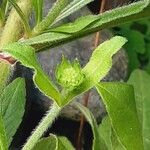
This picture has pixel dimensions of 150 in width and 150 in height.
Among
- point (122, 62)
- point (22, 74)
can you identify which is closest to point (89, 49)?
point (122, 62)

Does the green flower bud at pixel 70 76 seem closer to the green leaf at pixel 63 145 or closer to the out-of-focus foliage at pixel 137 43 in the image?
the green leaf at pixel 63 145

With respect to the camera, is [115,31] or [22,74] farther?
[115,31]

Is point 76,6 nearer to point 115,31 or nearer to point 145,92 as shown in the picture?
point 145,92

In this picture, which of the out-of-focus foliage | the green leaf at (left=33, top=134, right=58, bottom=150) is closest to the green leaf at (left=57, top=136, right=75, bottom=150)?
the green leaf at (left=33, top=134, right=58, bottom=150)

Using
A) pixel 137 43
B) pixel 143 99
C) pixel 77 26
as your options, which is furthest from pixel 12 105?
pixel 137 43

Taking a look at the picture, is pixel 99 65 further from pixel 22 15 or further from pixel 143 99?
pixel 143 99

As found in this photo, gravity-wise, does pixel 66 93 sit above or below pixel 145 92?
above
